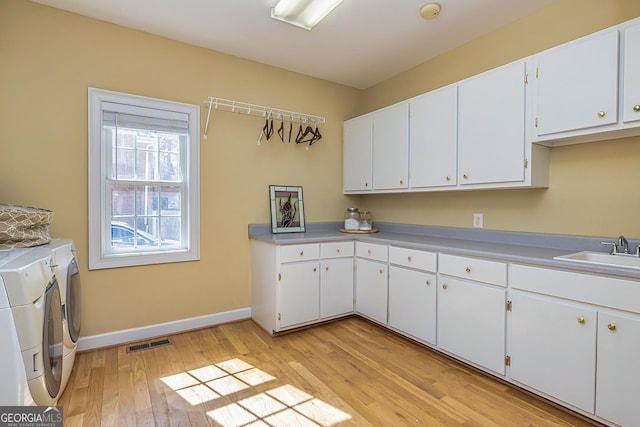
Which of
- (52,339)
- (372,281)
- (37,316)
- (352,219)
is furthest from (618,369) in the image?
(52,339)

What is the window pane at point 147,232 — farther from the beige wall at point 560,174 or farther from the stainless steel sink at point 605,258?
the stainless steel sink at point 605,258

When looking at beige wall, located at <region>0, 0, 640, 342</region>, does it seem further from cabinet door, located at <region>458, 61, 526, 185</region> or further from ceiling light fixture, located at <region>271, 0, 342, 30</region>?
ceiling light fixture, located at <region>271, 0, 342, 30</region>

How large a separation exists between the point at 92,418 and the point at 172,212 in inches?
65.5

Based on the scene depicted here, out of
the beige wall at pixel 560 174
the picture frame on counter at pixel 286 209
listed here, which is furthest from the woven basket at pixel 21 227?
the beige wall at pixel 560 174

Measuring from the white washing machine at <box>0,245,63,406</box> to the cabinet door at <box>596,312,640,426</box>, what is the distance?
279cm

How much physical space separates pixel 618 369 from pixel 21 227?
3409 millimetres

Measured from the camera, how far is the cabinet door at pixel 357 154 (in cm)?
349

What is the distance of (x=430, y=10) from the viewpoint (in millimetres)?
2352

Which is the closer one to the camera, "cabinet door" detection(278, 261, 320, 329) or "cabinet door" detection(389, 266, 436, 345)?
"cabinet door" detection(389, 266, 436, 345)

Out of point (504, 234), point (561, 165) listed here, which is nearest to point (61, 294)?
point (504, 234)

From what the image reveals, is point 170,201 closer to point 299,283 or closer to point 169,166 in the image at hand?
point 169,166

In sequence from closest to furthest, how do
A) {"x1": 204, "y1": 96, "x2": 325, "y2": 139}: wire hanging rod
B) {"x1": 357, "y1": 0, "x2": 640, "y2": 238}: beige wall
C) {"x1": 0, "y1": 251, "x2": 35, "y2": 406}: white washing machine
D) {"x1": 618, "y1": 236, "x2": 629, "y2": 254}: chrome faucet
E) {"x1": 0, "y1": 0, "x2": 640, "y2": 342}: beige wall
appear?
{"x1": 0, "y1": 251, "x2": 35, "y2": 406}: white washing machine
{"x1": 618, "y1": 236, "x2": 629, "y2": 254}: chrome faucet
{"x1": 357, "y1": 0, "x2": 640, "y2": 238}: beige wall
{"x1": 0, "y1": 0, "x2": 640, "y2": 342}: beige wall
{"x1": 204, "y1": 96, "x2": 325, "y2": 139}: wire hanging rod

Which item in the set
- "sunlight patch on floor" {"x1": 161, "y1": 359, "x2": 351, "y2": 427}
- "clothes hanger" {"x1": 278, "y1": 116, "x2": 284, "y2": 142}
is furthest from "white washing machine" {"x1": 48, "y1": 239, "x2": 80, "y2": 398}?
"clothes hanger" {"x1": 278, "y1": 116, "x2": 284, "y2": 142}

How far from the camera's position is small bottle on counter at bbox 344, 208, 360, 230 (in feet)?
11.6
